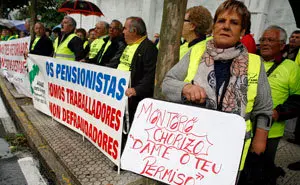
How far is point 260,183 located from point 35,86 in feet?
14.5

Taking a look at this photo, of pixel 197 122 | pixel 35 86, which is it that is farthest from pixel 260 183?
pixel 35 86

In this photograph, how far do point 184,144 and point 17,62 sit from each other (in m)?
6.38

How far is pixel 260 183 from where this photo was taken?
1.60m

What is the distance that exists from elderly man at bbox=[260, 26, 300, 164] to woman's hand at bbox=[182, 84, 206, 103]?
1096 millimetres

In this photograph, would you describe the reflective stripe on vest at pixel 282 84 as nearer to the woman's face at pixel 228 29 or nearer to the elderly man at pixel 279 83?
the elderly man at pixel 279 83

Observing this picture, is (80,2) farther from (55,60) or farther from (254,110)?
(254,110)

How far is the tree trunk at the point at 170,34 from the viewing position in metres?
1.98

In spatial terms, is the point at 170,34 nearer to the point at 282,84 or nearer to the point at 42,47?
the point at 282,84

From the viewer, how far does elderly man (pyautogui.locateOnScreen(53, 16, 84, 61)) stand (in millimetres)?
4512

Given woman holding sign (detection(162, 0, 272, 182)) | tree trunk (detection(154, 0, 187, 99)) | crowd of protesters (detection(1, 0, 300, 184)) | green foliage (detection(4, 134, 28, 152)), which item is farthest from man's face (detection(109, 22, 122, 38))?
woman holding sign (detection(162, 0, 272, 182))

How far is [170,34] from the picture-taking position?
205 cm

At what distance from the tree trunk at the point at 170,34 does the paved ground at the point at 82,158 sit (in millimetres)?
1032

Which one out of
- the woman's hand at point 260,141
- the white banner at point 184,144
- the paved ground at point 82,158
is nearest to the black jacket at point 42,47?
the paved ground at point 82,158

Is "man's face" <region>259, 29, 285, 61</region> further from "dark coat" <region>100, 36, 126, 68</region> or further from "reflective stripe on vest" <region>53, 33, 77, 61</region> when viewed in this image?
"reflective stripe on vest" <region>53, 33, 77, 61</region>
